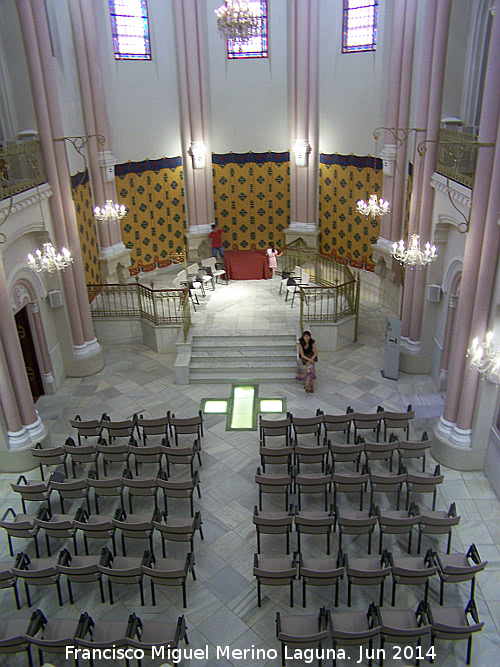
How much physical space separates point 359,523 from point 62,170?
395 inches

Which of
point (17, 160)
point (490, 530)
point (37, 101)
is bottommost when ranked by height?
point (490, 530)

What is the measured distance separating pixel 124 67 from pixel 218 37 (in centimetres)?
321

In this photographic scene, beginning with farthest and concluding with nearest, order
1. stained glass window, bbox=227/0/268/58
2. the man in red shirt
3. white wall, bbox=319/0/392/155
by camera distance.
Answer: the man in red shirt < stained glass window, bbox=227/0/268/58 < white wall, bbox=319/0/392/155

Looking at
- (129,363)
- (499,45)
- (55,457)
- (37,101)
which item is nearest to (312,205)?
(129,363)

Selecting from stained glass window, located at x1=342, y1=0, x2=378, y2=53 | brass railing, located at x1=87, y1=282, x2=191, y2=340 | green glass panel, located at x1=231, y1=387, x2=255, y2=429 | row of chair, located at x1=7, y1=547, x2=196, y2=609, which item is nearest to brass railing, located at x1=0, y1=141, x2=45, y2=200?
brass railing, located at x1=87, y1=282, x2=191, y2=340

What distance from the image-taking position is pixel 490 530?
9.52 m

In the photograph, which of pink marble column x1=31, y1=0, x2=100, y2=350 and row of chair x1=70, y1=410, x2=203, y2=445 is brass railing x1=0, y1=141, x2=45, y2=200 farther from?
row of chair x1=70, y1=410, x2=203, y2=445

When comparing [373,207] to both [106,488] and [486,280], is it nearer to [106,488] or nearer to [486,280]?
[486,280]

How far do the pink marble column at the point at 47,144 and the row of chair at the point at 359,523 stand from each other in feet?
26.1

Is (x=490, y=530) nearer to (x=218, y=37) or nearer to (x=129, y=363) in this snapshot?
(x=129, y=363)

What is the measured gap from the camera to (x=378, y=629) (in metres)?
6.72

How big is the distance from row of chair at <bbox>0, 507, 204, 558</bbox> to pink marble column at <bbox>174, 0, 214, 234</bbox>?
13.1 meters

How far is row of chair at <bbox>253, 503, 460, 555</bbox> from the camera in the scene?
8477 millimetres

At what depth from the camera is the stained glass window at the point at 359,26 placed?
1725 centimetres
